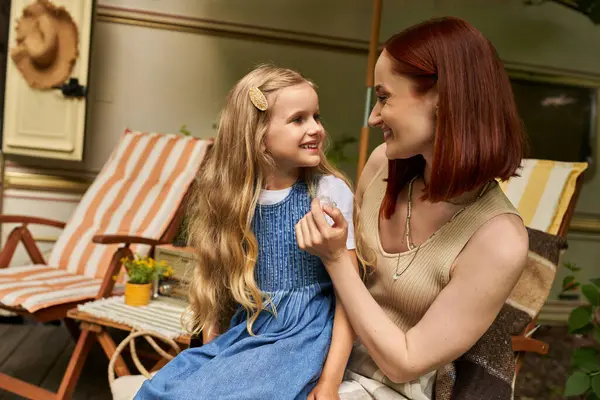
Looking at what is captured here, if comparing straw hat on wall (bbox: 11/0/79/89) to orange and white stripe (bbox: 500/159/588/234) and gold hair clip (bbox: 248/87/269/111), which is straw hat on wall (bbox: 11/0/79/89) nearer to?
gold hair clip (bbox: 248/87/269/111)

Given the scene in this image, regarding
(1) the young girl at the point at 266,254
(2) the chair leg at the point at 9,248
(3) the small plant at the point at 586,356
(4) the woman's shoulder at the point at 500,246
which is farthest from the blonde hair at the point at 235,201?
(2) the chair leg at the point at 9,248

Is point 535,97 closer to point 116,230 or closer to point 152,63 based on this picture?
point 152,63

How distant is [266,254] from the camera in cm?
166

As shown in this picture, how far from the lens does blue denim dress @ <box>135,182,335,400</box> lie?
57.4 inches

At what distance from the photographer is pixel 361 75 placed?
4.86m

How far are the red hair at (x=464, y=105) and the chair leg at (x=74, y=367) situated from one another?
2.02 metres

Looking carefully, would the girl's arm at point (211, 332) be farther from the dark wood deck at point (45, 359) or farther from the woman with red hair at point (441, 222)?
the dark wood deck at point (45, 359)

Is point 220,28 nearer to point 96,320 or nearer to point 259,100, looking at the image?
point 96,320

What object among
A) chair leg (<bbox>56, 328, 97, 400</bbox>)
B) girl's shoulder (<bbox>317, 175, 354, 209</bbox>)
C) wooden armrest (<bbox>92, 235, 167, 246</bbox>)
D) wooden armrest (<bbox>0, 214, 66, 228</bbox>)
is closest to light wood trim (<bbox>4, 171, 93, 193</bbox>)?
wooden armrest (<bbox>0, 214, 66, 228</bbox>)

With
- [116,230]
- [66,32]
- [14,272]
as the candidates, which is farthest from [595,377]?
[66,32]

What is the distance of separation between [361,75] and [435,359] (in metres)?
3.73

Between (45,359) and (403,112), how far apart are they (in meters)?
3.18

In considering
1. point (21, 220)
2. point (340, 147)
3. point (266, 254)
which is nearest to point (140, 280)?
point (21, 220)

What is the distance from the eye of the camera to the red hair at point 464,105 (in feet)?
4.55
